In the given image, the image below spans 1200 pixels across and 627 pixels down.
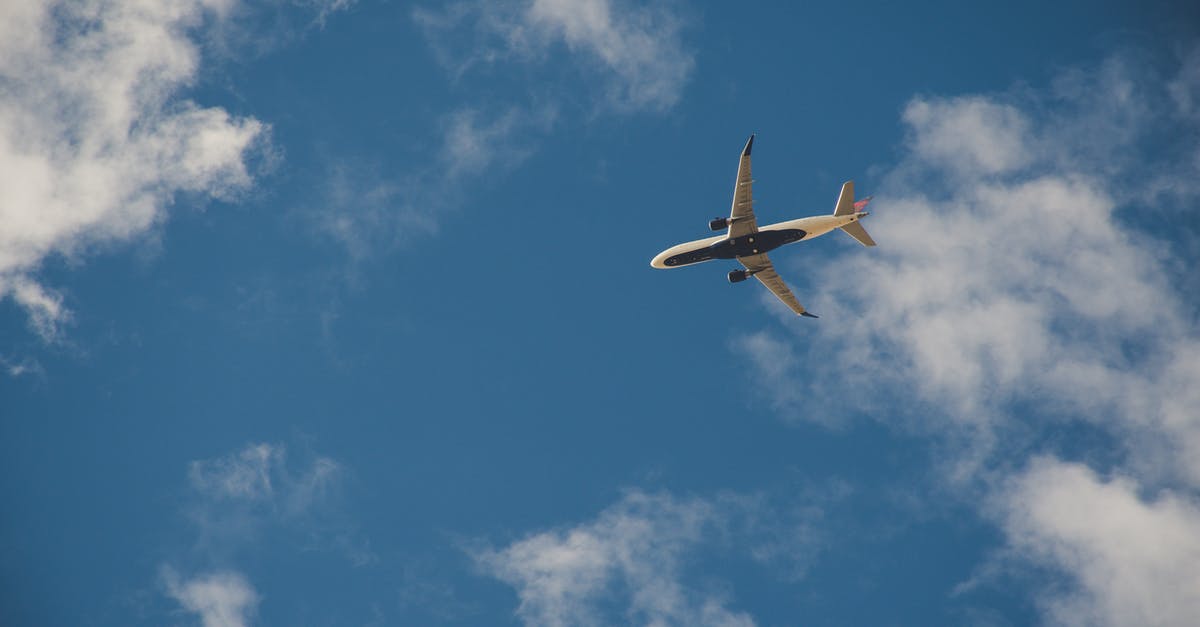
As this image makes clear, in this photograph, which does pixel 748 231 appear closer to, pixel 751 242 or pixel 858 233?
pixel 751 242

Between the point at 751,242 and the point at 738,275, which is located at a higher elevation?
the point at 738,275

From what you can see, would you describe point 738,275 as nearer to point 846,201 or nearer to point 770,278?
point 770,278

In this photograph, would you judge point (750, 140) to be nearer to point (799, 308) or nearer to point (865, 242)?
point (865, 242)

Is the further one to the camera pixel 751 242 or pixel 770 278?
pixel 770 278

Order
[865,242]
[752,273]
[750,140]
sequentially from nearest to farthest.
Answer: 1. [750,140]
2. [865,242]
3. [752,273]

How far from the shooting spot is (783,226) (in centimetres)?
8894

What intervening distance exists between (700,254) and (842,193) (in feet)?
43.0

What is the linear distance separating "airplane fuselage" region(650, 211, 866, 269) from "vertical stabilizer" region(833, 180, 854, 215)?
0.50 m

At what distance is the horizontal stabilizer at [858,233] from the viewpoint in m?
89.3

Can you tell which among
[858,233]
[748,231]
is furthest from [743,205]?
[858,233]

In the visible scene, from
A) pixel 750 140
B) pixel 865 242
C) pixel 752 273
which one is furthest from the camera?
pixel 752 273

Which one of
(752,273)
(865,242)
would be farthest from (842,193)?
(752,273)

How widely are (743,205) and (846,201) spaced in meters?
8.69

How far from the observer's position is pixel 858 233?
295ft
